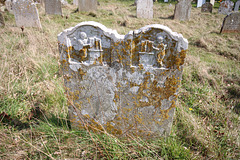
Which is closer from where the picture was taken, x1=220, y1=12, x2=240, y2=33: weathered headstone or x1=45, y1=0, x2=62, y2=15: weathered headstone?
x1=220, y1=12, x2=240, y2=33: weathered headstone

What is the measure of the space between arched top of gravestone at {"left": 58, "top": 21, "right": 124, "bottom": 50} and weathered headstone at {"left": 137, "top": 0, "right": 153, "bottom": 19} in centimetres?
823

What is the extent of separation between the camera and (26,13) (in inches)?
253

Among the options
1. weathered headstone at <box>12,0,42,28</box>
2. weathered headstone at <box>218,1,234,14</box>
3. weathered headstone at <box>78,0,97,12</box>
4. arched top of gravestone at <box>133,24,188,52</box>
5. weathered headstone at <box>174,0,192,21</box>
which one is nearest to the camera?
arched top of gravestone at <box>133,24,188,52</box>

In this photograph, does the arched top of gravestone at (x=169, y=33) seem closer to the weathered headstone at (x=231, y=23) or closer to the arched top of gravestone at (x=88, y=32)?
the arched top of gravestone at (x=88, y=32)

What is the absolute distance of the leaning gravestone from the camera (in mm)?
1777

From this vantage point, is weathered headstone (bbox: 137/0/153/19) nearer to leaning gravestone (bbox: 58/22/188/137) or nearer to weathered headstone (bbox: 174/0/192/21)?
weathered headstone (bbox: 174/0/192/21)

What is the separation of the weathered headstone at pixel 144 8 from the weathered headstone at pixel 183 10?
1.46 m

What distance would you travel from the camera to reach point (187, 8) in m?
9.02

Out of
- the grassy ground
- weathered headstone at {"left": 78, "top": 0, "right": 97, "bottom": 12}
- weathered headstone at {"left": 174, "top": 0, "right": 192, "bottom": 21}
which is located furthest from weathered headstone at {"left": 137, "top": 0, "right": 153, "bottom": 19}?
the grassy ground

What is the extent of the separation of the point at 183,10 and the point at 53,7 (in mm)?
7116

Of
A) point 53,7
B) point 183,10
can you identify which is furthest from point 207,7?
point 53,7

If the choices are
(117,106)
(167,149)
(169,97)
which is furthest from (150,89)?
(167,149)

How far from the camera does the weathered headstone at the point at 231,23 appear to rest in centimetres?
688

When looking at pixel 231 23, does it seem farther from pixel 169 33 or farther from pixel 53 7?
pixel 53 7
